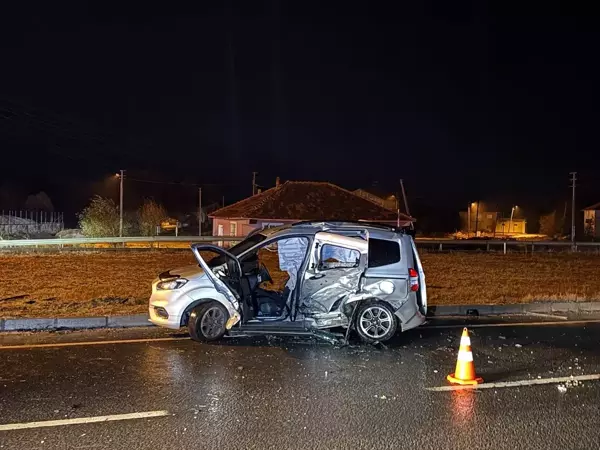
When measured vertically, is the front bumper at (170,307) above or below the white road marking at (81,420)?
above

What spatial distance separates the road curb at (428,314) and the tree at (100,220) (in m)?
34.8

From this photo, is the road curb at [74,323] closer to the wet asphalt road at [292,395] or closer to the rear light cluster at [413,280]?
the wet asphalt road at [292,395]

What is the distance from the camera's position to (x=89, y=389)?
245 inches

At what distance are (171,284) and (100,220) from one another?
37085 millimetres

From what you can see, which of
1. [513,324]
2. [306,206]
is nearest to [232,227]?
[306,206]

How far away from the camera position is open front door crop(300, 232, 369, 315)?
880 cm

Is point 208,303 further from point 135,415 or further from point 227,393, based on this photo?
point 135,415

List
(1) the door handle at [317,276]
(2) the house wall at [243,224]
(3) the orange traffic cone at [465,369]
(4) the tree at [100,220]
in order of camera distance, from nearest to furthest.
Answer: (3) the orange traffic cone at [465,369] → (1) the door handle at [317,276] → (2) the house wall at [243,224] → (4) the tree at [100,220]

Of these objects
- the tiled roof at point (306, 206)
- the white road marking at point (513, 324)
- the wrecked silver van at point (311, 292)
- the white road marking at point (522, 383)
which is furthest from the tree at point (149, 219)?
the white road marking at point (522, 383)

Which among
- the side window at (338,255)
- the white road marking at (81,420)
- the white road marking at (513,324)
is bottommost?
the white road marking at (81,420)

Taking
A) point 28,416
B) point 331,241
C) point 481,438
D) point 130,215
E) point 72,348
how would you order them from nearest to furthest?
point 481,438 < point 28,416 < point 72,348 < point 331,241 < point 130,215

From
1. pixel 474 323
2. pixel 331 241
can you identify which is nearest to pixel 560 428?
pixel 331 241

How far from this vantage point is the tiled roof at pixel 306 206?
44.7 meters

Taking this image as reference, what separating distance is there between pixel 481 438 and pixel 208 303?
178 inches
